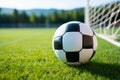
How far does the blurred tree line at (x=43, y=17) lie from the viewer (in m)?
48.6

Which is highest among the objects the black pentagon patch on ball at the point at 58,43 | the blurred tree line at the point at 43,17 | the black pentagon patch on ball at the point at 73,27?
the black pentagon patch on ball at the point at 73,27

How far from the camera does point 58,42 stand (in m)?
4.12

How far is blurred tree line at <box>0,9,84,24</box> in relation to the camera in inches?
1914

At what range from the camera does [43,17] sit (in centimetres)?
5244

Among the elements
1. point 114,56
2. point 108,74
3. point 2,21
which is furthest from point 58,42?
point 2,21

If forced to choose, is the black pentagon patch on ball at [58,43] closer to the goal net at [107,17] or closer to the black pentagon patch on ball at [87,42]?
the black pentagon patch on ball at [87,42]

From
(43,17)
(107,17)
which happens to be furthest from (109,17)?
(43,17)

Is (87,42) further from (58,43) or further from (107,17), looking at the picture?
(107,17)

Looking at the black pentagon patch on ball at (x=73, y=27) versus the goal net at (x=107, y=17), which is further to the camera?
the goal net at (x=107, y=17)

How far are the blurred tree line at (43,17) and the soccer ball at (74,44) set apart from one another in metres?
44.1

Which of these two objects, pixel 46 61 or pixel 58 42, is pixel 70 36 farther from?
pixel 46 61

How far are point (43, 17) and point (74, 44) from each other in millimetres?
48876

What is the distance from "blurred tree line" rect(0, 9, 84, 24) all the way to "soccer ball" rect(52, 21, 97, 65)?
44.1 m

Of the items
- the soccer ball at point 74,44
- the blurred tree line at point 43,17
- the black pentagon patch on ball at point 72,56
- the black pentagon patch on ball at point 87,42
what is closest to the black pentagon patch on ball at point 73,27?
the soccer ball at point 74,44
